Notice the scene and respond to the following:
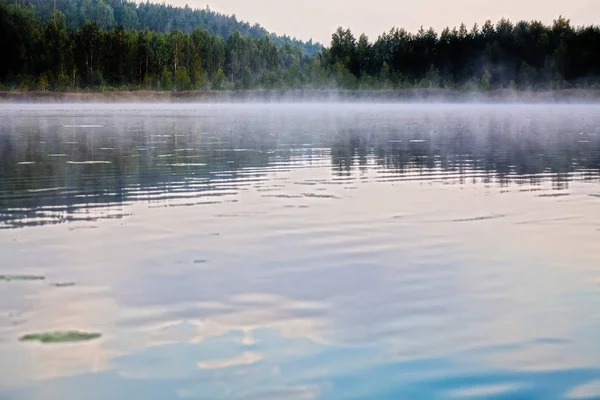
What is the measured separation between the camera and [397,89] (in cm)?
16188

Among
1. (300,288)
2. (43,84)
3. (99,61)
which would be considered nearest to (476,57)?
(99,61)

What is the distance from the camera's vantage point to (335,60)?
587ft

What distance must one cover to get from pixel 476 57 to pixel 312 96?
32264 mm

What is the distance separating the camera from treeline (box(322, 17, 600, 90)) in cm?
15412

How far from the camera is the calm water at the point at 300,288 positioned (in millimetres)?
6102

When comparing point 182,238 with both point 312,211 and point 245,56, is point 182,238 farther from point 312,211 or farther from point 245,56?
point 245,56

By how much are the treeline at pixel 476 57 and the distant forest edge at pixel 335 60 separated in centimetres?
19

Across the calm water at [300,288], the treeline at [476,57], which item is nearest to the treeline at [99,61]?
the treeline at [476,57]

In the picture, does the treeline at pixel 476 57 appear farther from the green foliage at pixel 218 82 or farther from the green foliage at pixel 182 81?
the green foliage at pixel 182 81

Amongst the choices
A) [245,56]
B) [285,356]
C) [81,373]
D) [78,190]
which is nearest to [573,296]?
[285,356]

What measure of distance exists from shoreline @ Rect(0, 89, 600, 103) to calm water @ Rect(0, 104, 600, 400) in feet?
414

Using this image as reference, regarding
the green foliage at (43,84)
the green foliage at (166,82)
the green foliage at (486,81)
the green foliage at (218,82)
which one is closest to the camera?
the green foliage at (43,84)

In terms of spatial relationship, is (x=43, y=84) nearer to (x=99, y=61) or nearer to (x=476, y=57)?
(x=99, y=61)

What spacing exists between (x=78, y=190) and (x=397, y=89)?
14812 centimetres
